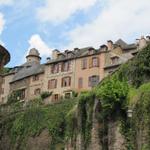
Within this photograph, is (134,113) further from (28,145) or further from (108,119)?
(28,145)

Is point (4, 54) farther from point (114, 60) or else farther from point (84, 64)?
point (84, 64)

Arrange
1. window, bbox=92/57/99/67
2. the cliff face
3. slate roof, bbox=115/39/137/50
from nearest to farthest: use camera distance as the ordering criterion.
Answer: the cliff face → window, bbox=92/57/99/67 → slate roof, bbox=115/39/137/50

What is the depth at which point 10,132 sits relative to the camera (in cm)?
5841

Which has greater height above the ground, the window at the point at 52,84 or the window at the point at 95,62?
the window at the point at 95,62

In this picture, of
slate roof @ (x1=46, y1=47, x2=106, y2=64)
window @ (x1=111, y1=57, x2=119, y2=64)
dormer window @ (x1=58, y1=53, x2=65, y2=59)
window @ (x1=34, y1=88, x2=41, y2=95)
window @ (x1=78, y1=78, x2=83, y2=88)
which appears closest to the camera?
window @ (x1=111, y1=57, x2=119, y2=64)

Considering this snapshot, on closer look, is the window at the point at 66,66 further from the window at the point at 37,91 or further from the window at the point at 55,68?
the window at the point at 37,91

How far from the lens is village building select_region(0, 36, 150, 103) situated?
74.8 m

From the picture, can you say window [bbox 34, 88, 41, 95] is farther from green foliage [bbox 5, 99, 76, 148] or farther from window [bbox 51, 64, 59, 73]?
green foliage [bbox 5, 99, 76, 148]

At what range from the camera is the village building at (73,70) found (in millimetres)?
74812

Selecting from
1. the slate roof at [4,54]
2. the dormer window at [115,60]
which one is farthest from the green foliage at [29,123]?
the dormer window at [115,60]

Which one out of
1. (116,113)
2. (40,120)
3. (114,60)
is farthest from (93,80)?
(116,113)

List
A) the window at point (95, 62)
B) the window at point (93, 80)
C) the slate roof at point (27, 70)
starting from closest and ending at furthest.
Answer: the window at point (93, 80) < the window at point (95, 62) < the slate roof at point (27, 70)

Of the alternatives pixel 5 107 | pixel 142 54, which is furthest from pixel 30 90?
pixel 142 54

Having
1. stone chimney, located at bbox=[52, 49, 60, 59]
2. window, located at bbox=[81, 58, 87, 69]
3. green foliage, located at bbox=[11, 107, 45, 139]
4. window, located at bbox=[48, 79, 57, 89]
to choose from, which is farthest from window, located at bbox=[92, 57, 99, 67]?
green foliage, located at bbox=[11, 107, 45, 139]
